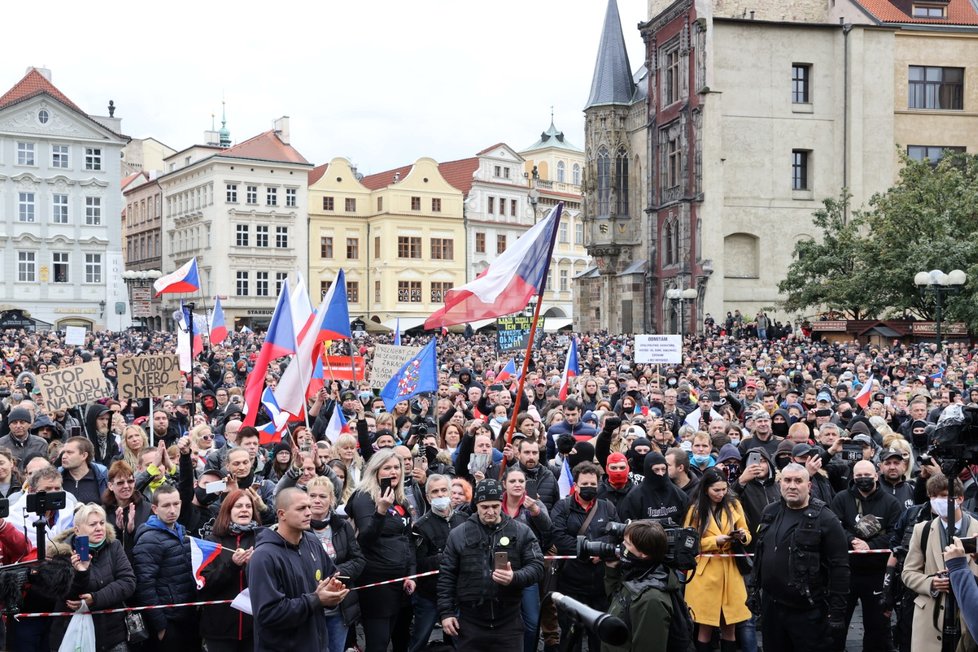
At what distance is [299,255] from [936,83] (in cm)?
4180

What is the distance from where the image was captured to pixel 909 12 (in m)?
53.8

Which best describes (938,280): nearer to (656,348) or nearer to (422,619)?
(656,348)

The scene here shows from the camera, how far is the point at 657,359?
20625 mm

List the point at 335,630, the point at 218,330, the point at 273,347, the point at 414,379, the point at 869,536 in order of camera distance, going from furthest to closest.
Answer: the point at 218,330 < the point at 414,379 < the point at 273,347 < the point at 869,536 < the point at 335,630

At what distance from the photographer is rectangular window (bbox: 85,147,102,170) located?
67.9 m

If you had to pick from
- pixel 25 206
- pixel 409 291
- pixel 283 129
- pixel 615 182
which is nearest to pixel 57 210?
pixel 25 206

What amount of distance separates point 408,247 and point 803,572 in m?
70.7

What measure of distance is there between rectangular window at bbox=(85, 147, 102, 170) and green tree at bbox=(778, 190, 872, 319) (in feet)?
143

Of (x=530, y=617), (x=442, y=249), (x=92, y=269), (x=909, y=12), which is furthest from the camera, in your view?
(x=442, y=249)

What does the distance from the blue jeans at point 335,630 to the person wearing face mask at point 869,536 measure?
3.75m

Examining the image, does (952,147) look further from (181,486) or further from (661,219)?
(181,486)

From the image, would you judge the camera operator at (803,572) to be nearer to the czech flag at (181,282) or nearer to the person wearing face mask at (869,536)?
the person wearing face mask at (869,536)

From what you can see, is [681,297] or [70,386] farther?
[681,297]

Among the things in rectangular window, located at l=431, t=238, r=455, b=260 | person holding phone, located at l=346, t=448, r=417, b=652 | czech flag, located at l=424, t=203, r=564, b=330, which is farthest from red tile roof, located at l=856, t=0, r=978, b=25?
person holding phone, located at l=346, t=448, r=417, b=652
